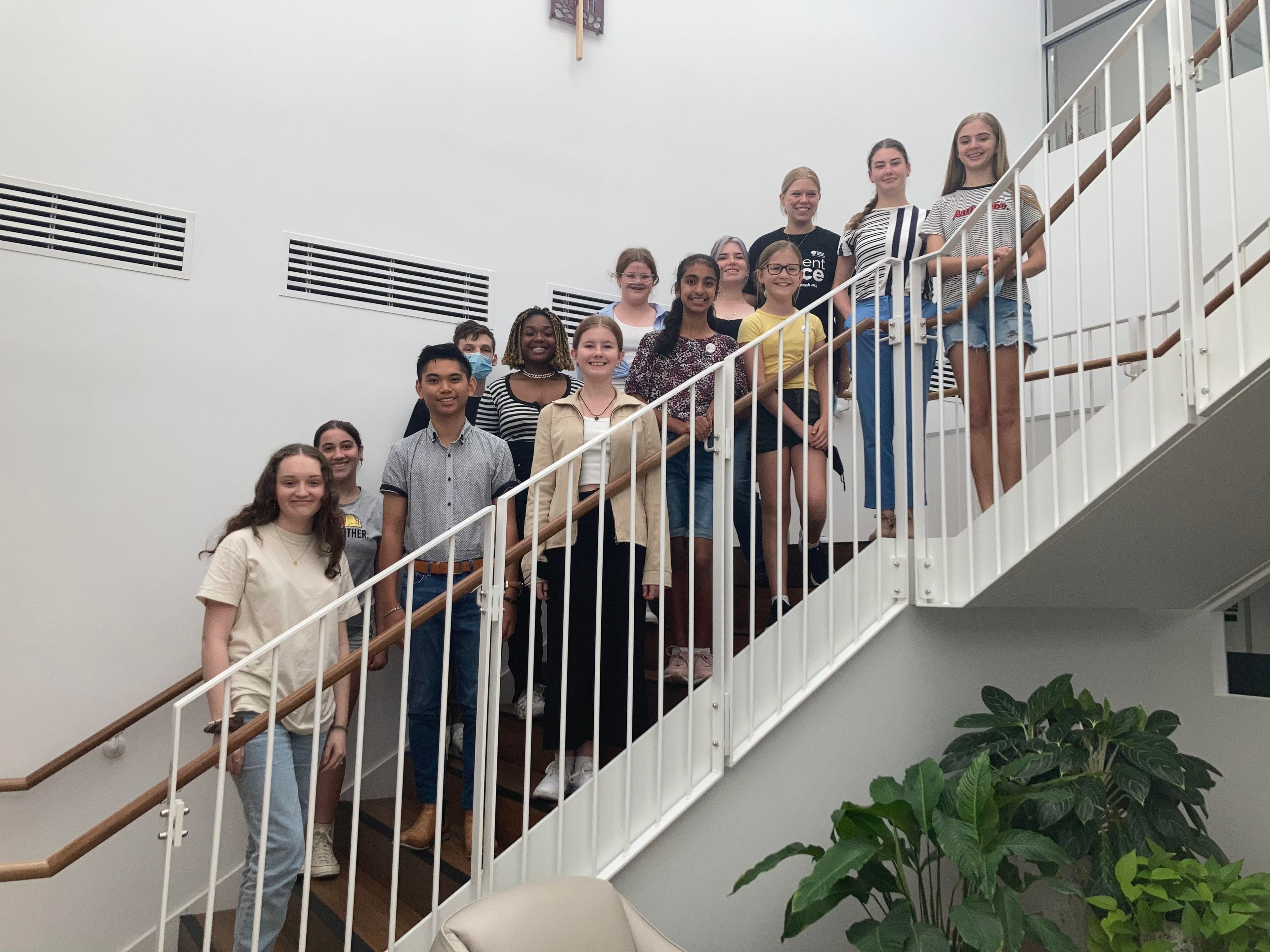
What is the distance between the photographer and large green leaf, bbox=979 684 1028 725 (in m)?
2.70

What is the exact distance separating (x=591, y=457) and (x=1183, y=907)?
1.93m

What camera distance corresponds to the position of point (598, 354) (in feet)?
9.16

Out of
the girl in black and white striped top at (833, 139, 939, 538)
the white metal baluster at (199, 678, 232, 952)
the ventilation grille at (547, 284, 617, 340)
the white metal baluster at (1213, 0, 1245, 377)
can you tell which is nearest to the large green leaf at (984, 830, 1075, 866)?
the girl in black and white striped top at (833, 139, 939, 538)

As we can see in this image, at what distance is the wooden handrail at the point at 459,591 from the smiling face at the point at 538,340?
0.88 metres

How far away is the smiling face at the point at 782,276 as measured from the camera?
3.20 meters

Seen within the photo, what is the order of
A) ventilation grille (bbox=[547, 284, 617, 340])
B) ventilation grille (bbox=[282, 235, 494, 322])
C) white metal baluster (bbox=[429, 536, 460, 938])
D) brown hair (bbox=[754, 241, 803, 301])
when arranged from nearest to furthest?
white metal baluster (bbox=[429, 536, 460, 938]), brown hair (bbox=[754, 241, 803, 301]), ventilation grille (bbox=[282, 235, 494, 322]), ventilation grille (bbox=[547, 284, 617, 340])

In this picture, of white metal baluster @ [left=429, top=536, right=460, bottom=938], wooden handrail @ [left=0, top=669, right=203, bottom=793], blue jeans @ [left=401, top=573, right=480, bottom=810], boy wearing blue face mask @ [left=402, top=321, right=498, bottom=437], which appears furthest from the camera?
boy wearing blue face mask @ [left=402, top=321, right=498, bottom=437]

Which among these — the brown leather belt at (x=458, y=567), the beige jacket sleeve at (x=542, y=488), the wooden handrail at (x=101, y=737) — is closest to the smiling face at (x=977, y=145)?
A: the beige jacket sleeve at (x=542, y=488)

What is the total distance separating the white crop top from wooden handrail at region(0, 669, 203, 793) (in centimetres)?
175

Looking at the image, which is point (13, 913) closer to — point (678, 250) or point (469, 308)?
point (469, 308)

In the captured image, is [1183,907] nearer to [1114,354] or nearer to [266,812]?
[1114,354]

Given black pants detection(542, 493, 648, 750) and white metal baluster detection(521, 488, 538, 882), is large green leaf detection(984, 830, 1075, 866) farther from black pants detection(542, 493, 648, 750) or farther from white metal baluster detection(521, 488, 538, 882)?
white metal baluster detection(521, 488, 538, 882)

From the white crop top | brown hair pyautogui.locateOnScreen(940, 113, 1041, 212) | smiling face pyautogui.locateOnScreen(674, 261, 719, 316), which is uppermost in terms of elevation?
brown hair pyautogui.locateOnScreen(940, 113, 1041, 212)

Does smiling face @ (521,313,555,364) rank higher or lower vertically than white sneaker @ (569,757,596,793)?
higher
